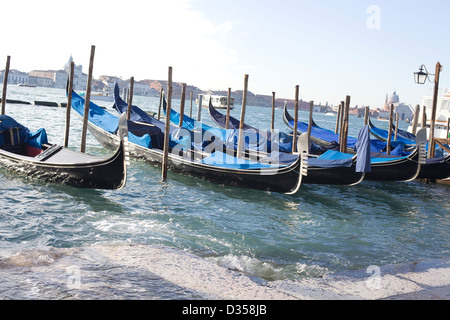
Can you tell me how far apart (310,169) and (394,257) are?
3.52 metres

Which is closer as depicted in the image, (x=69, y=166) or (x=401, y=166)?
(x=69, y=166)

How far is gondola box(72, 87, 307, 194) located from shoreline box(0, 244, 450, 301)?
3.12 metres

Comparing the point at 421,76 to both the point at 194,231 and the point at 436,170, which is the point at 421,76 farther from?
the point at 194,231

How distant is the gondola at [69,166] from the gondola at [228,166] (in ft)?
6.19

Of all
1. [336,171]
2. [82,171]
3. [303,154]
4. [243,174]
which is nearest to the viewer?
[82,171]

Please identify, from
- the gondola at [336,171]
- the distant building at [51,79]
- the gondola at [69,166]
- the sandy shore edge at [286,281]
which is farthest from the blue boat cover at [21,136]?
the distant building at [51,79]

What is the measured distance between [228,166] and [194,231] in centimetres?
266

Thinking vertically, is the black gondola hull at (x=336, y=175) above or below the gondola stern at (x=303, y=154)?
below

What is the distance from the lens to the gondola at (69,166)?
21.0ft

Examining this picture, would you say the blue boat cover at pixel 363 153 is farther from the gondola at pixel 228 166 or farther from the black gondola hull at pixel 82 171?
the black gondola hull at pixel 82 171

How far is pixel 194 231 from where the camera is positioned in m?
5.32

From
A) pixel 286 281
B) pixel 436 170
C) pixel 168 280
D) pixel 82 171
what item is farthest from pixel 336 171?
pixel 168 280

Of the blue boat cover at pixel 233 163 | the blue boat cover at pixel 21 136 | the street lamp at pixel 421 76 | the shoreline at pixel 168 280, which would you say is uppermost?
the street lamp at pixel 421 76
